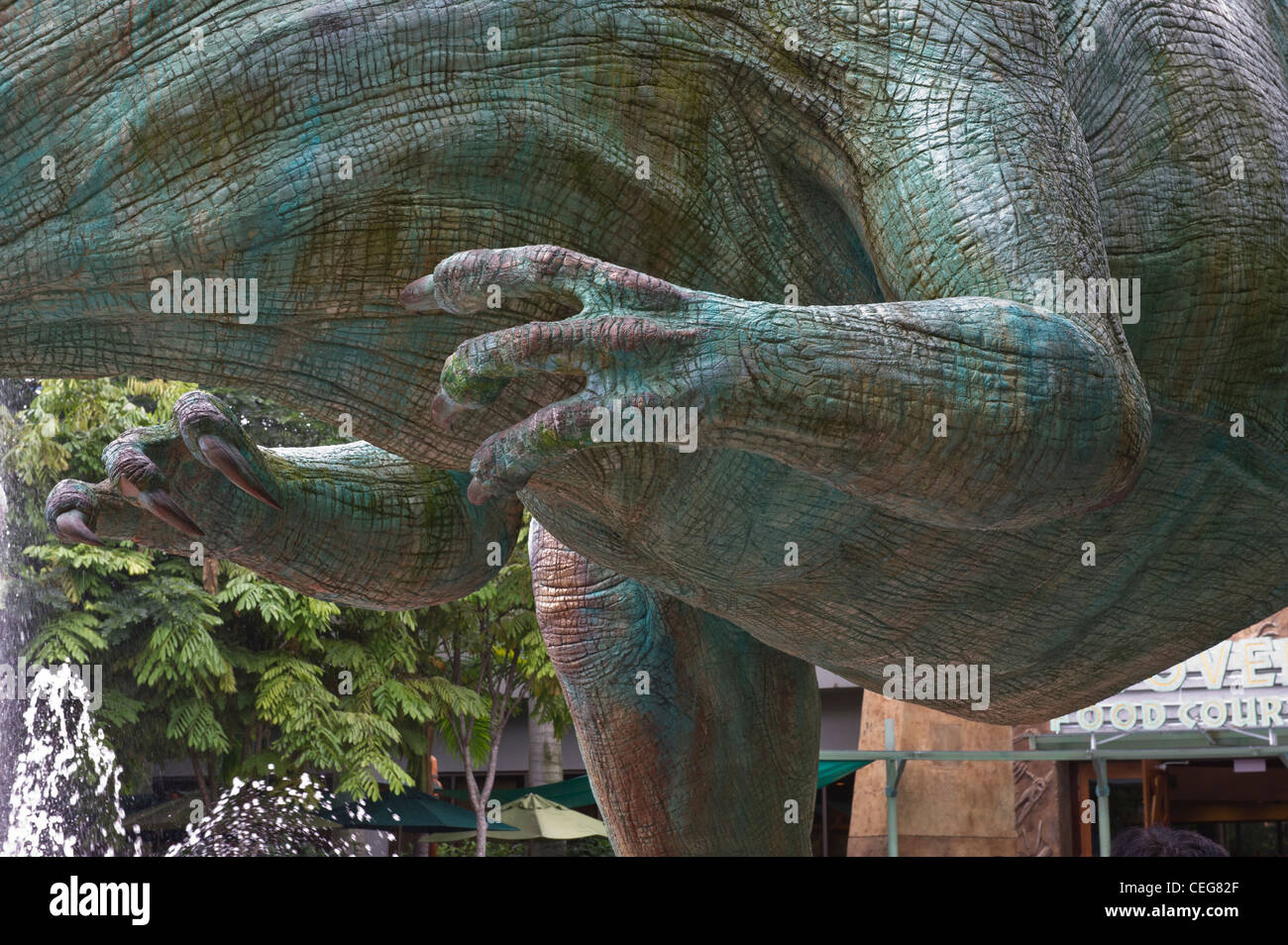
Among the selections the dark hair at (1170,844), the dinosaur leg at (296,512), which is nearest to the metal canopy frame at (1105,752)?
the dark hair at (1170,844)

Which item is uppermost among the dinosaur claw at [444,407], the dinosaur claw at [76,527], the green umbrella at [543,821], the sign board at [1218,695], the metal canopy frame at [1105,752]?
the dinosaur claw at [444,407]

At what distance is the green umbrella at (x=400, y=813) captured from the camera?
15562 mm

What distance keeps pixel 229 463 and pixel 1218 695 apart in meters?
12.5

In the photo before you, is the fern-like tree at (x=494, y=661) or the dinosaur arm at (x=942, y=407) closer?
the dinosaur arm at (x=942, y=407)

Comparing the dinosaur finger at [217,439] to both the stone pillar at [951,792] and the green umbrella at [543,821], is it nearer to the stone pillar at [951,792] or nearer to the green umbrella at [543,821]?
the stone pillar at [951,792]

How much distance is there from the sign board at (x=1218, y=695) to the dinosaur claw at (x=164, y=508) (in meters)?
11.7

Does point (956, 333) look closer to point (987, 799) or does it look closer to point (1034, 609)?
point (1034, 609)

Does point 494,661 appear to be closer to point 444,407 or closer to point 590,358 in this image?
→ point 444,407

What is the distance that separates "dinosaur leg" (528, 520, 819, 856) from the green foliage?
11615 mm

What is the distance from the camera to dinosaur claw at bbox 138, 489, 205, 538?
288 centimetres

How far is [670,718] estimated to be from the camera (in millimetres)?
3633

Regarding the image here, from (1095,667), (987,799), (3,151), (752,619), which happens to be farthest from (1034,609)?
(987,799)

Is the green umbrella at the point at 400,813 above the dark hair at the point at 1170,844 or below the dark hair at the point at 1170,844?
below

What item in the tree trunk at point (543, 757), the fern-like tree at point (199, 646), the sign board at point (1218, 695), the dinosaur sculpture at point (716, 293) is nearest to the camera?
the dinosaur sculpture at point (716, 293)
